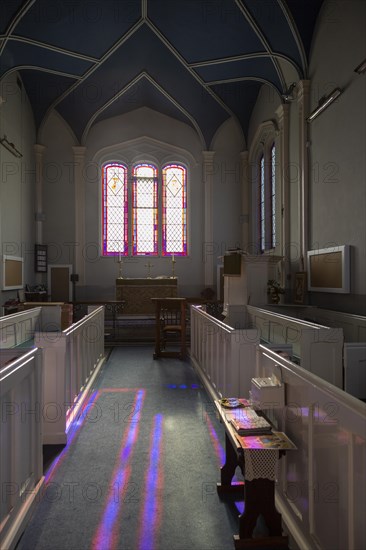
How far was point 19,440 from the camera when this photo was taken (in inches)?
93.4

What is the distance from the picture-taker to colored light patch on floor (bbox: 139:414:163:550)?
234 cm

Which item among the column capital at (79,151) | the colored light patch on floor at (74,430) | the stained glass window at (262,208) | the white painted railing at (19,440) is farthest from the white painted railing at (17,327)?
the column capital at (79,151)

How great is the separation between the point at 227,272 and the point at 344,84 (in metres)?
3.40

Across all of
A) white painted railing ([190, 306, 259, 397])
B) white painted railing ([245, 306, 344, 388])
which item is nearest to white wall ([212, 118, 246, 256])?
white painted railing ([190, 306, 259, 397])

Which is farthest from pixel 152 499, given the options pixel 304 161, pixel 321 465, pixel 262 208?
pixel 262 208

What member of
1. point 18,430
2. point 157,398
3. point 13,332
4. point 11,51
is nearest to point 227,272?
point 157,398

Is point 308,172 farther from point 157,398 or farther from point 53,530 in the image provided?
point 53,530

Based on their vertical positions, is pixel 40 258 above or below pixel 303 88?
below

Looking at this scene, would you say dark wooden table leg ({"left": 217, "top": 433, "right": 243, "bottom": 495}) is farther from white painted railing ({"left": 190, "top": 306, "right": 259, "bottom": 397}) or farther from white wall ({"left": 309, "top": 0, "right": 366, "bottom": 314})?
white wall ({"left": 309, "top": 0, "right": 366, "bottom": 314})

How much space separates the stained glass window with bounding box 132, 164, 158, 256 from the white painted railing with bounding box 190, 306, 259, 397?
697 cm

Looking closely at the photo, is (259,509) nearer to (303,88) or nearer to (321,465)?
(321,465)

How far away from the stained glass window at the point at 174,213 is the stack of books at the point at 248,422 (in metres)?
9.81

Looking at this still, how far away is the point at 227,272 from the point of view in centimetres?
675

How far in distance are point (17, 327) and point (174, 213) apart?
8147mm
